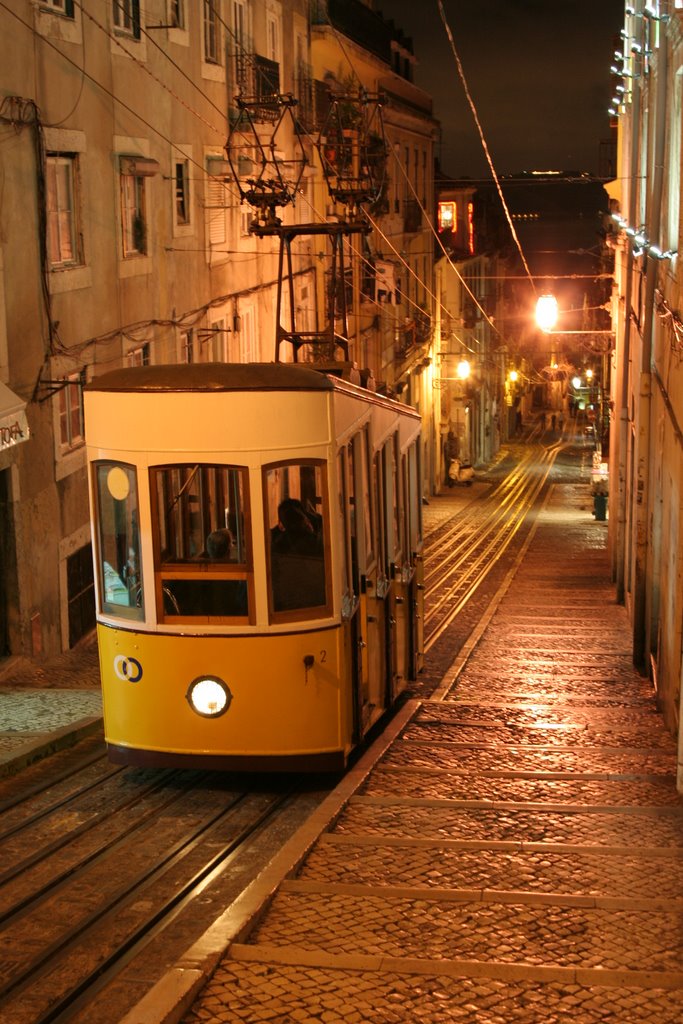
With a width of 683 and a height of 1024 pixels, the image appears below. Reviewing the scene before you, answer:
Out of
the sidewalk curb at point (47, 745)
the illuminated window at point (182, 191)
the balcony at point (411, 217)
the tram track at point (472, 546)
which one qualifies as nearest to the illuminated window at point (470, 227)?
the balcony at point (411, 217)

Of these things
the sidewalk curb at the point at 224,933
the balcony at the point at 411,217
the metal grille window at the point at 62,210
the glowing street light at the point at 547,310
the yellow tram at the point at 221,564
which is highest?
the balcony at the point at 411,217

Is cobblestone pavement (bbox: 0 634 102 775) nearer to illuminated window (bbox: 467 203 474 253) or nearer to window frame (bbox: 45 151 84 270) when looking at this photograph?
window frame (bbox: 45 151 84 270)

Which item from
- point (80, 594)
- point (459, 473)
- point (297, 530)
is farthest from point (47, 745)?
point (459, 473)

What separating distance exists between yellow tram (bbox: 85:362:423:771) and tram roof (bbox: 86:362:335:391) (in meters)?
0.01

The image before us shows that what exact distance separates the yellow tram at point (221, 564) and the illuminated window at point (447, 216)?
1851 inches

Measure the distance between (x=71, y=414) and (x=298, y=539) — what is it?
8.29 metres

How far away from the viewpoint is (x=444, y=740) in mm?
11109

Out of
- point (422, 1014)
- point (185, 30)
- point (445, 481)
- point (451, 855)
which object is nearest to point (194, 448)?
point (451, 855)

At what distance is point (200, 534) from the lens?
893cm

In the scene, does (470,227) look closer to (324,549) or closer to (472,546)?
(472,546)

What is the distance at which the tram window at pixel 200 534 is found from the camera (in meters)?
8.86

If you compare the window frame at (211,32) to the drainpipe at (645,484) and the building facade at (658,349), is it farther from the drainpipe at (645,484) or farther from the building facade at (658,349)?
the drainpipe at (645,484)

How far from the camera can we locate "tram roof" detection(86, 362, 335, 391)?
8773 mm

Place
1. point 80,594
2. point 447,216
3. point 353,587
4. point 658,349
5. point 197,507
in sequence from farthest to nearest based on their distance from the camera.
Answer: point 447,216, point 80,594, point 658,349, point 353,587, point 197,507
